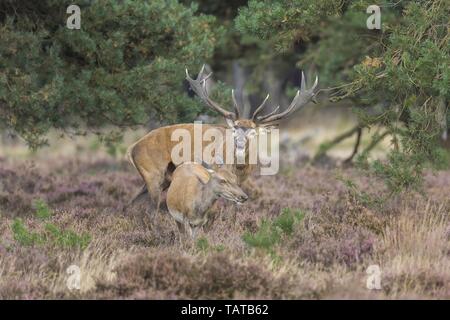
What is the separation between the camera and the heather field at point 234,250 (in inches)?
300

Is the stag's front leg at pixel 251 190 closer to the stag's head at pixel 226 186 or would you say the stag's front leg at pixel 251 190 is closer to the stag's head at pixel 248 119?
the stag's head at pixel 248 119

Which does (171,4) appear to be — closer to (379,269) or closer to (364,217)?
(364,217)

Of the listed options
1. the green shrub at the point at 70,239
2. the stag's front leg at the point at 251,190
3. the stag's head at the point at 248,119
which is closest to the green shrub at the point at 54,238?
the green shrub at the point at 70,239

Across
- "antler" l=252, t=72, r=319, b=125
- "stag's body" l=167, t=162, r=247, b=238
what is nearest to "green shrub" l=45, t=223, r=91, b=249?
"stag's body" l=167, t=162, r=247, b=238

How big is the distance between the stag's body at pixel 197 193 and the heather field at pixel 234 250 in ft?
0.78

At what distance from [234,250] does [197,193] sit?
1358mm

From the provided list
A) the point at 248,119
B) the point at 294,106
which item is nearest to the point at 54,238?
the point at 248,119

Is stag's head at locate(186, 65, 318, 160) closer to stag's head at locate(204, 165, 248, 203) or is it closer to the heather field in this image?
the heather field

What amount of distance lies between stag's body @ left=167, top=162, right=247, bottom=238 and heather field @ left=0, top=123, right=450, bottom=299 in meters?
0.24

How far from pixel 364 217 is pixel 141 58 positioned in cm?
478

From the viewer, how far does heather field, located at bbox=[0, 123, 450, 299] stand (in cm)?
761

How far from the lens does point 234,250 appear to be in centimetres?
898
